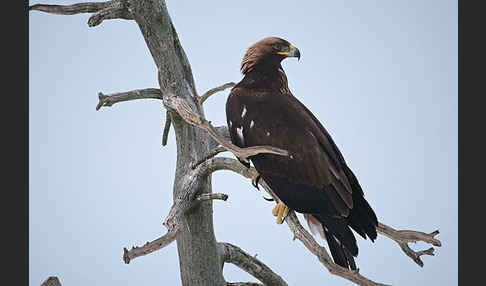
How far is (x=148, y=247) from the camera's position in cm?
231

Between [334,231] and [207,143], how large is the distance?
3.25ft

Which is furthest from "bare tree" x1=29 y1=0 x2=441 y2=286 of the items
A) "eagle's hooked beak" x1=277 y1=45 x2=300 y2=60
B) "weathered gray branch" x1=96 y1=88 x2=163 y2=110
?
"eagle's hooked beak" x1=277 y1=45 x2=300 y2=60

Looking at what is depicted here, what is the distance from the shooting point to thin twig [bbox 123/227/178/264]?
2227 millimetres

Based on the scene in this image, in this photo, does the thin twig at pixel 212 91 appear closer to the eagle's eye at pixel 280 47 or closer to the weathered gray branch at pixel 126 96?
the weathered gray branch at pixel 126 96

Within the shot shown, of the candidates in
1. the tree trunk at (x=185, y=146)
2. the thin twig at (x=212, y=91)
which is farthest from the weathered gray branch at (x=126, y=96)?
the thin twig at (x=212, y=91)

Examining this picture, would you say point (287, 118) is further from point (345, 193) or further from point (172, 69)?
point (172, 69)

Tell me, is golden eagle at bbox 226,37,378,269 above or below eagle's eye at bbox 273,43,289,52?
below

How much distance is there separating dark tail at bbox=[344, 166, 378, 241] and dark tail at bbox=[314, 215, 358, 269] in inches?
1.7

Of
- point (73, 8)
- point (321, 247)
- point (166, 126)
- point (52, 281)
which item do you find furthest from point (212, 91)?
point (52, 281)

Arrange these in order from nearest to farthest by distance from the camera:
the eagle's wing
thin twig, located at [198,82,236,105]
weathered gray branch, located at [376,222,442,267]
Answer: the eagle's wing
weathered gray branch, located at [376,222,442,267]
thin twig, located at [198,82,236,105]

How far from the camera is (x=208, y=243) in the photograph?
290cm

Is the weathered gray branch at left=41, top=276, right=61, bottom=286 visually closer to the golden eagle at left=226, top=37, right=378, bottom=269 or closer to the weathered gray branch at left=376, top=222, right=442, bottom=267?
the golden eagle at left=226, top=37, right=378, bottom=269

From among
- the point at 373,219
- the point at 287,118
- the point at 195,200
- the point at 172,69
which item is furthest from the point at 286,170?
the point at 172,69

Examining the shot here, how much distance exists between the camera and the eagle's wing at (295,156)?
2.22m
